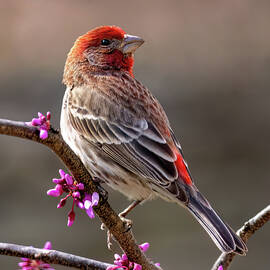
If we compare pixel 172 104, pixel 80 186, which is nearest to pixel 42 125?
pixel 80 186

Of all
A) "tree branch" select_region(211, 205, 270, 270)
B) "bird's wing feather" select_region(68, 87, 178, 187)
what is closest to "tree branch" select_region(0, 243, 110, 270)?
"tree branch" select_region(211, 205, 270, 270)

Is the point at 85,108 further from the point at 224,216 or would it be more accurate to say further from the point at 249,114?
the point at 249,114

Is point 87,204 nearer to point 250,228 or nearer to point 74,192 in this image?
point 74,192

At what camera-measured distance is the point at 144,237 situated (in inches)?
299

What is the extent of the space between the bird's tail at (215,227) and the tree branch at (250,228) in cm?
6

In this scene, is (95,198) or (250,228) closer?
(95,198)

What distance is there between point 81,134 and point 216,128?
4699 mm

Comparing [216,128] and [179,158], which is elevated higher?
[179,158]

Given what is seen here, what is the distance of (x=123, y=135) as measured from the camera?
13.8ft

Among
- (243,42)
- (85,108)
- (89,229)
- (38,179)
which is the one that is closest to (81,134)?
(85,108)

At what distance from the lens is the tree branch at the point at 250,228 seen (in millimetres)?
3453

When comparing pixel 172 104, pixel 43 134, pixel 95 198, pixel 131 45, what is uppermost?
pixel 131 45

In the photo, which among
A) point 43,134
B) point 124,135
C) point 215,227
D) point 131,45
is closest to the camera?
point 43,134

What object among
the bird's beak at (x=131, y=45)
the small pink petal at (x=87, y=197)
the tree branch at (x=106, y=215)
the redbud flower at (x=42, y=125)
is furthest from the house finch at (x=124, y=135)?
the redbud flower at (x=42, y=125)
